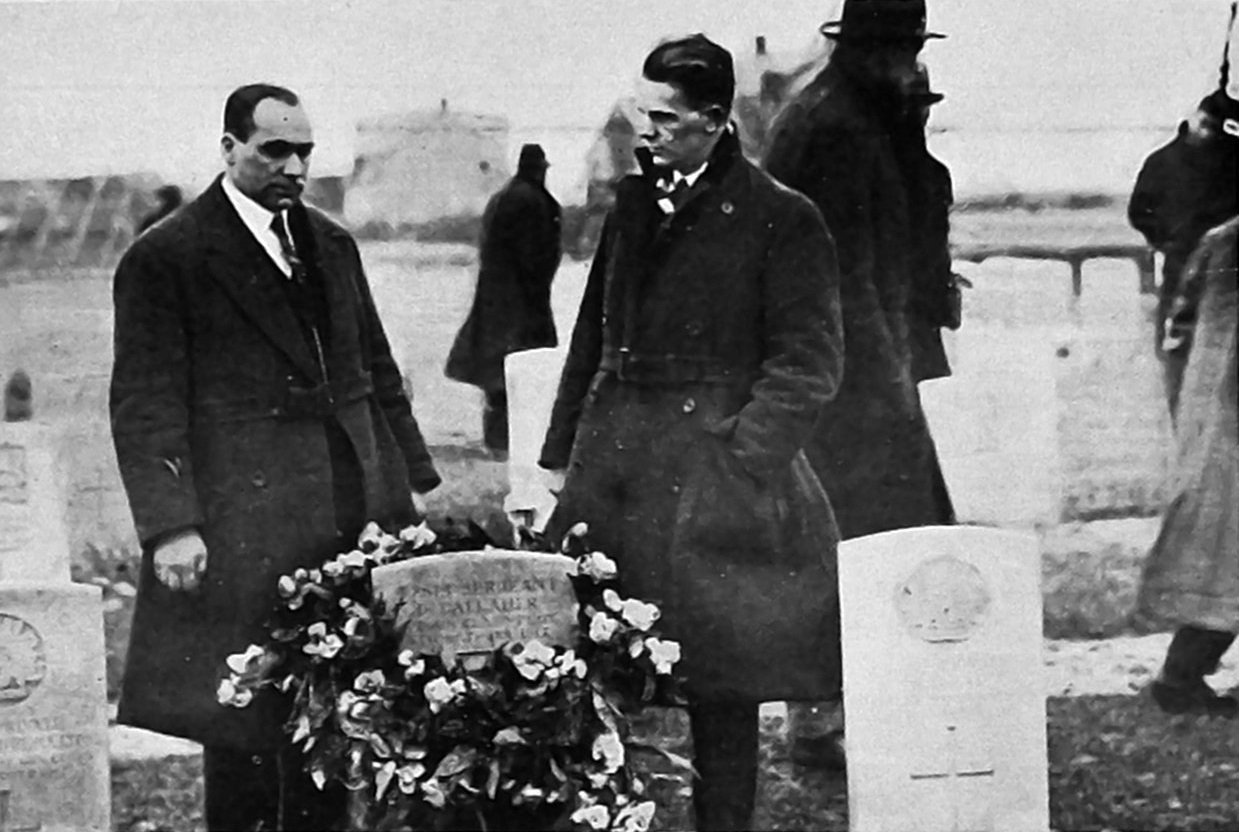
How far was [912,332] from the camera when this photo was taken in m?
4.98

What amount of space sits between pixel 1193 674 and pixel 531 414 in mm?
2115

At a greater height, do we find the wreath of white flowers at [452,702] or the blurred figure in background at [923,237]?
the blurred figure in background at [923,237]

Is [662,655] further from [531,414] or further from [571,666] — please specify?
[531,414]

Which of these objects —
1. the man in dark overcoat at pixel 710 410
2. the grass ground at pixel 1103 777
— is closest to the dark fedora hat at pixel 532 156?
the man in dark overcoat at pixel 710 410

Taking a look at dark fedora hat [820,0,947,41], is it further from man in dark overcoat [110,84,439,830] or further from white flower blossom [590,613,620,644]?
white flower blossom [590,613,620,644]

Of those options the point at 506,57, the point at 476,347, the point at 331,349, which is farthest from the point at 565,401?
the point at 506,57

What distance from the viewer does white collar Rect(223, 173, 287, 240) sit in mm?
4789

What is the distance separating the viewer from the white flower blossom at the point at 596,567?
15.6 feet

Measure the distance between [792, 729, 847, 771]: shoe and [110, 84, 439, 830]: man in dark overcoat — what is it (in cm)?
133

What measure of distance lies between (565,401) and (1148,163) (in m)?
1.88

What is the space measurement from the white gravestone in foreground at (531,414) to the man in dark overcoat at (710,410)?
40mm

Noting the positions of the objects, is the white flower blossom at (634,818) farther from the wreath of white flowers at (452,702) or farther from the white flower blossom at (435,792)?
the white flower blossom at (435,792)

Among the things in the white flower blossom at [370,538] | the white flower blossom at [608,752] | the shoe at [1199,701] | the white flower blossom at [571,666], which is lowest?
the white flower blossom at [608,752]

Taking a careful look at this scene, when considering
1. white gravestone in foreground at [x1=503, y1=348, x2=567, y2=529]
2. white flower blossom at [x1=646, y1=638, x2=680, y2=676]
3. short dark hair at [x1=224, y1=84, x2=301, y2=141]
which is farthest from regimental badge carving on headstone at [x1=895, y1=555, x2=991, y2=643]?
short dark hair at [x1=224, y1=84, x2=301, y2=141]
